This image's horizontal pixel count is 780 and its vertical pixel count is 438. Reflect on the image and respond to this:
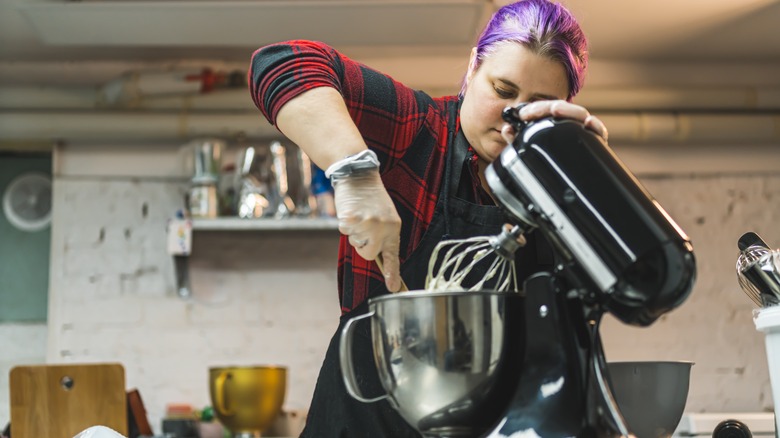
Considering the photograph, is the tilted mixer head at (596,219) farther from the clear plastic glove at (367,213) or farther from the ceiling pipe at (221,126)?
the ceiling pipe at (221,126)

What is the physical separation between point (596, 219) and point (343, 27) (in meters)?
2.34

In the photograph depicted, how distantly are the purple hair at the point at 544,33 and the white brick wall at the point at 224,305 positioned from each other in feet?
7.38

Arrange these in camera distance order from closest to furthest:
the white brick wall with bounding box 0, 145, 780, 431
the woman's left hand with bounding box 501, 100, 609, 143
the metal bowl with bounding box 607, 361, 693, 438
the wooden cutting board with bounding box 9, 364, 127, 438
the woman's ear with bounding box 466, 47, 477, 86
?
the woman's left hand with bounding box 501, 100, 609, 143 < the metal bowl with bounding box 607, 361, 693, 438 < the woman's ear with bounding box 466, 47, 477, 86 < the wooden cutting board with bounding box 9, 364, 127, 438 < the white brick wall with bounding box 0, 145, 780, 431

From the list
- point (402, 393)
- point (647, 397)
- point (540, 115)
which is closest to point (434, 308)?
point (402, 393)

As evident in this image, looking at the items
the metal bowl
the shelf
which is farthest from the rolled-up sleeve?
the shelf

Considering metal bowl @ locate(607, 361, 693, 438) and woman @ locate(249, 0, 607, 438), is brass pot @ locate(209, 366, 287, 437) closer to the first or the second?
woman @ locate(249, 0, 607, 438)

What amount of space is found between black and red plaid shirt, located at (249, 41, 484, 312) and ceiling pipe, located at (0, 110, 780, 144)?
7.14ft

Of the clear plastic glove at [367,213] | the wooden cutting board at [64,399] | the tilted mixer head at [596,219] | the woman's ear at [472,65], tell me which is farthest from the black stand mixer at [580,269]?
the wooden cutting board at [64,399]

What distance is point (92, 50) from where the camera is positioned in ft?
11.3

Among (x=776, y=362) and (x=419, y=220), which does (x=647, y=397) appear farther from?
(x=419, y=220)

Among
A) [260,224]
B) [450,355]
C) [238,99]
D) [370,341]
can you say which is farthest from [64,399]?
[450,355]

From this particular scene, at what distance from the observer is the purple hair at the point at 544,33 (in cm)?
123

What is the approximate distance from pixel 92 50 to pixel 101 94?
0.16 m

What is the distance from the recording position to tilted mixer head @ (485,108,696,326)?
2.56 feet
